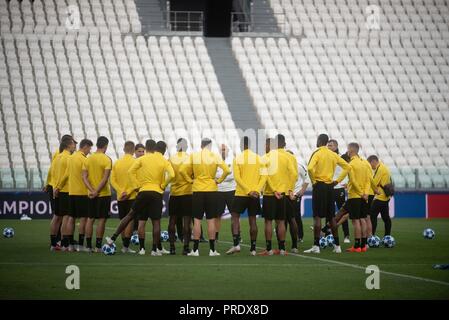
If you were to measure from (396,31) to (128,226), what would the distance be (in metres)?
29.5

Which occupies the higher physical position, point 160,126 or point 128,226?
point 160,126

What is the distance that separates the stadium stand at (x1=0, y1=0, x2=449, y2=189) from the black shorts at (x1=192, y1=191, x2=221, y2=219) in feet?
60.2

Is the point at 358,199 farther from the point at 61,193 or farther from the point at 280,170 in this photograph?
the point at 61,193

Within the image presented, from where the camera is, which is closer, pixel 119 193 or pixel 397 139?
pixel 119 193

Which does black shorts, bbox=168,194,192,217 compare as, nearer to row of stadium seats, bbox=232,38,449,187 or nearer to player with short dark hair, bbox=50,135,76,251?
player with short dark hair, bbox=50,135,76,251

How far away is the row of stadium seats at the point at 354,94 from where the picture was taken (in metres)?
39.5

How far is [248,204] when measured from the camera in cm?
1828

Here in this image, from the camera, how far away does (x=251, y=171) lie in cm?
1822

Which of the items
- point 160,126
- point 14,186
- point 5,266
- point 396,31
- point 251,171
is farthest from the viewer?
point 396,31

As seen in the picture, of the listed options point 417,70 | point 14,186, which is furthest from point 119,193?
point 417,70

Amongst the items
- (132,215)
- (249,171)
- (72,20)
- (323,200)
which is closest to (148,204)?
(132,215)

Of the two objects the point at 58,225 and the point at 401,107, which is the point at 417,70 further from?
the point at 58,225

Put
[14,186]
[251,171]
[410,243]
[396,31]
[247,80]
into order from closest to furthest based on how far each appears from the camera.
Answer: [251,171], [410,243], [14,186], [247,80], [396,31]

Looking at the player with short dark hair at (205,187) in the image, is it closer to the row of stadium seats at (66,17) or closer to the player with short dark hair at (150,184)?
the player with short dark hair at (150,184)
